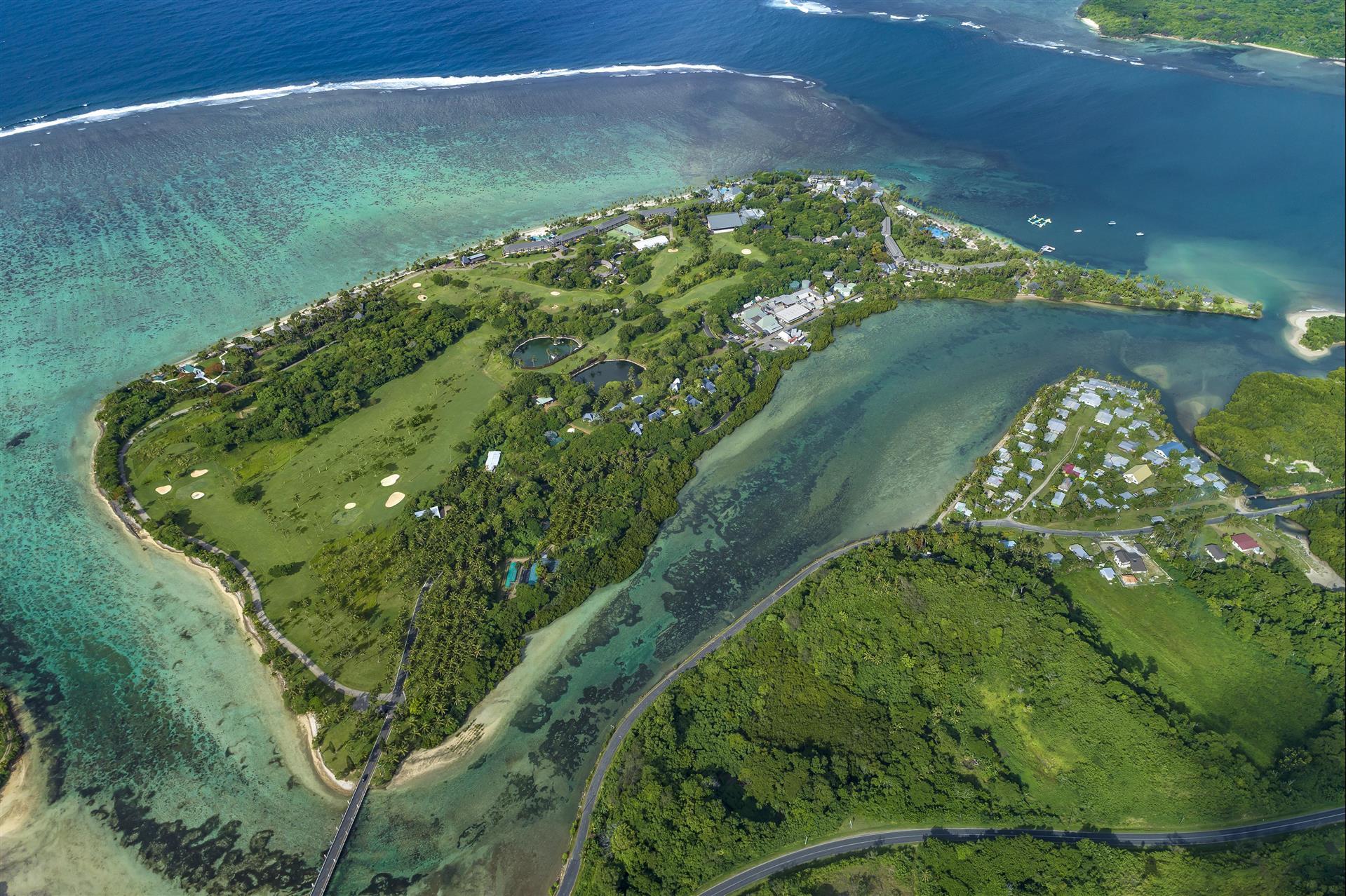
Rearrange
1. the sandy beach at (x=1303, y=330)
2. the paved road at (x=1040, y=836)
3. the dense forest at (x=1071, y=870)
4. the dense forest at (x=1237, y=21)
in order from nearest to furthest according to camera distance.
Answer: the dense forest at (x=1071, y=870)
the paved road at (x=1040, y=836)
the sandy beach at (x=1303, y=330)
the dense forest at (x=1237, y=21)

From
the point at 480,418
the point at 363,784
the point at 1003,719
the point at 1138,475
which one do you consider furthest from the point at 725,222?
the point at 363,784

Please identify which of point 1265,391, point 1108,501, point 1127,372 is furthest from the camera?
point 1127,372

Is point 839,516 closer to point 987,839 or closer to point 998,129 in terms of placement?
point 987,839

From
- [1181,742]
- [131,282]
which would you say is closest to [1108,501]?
[1181,742]

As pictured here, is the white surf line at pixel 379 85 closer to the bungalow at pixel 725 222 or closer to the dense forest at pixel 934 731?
the bungalow at pixel 725 222

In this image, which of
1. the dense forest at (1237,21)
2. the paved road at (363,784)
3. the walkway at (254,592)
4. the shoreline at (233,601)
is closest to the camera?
the paved road at (363,784)

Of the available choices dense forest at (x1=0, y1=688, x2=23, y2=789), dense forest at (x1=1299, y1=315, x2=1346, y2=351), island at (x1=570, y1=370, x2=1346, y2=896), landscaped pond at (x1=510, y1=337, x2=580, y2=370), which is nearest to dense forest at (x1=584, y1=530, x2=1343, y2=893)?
island at (x1=570, y1=370, x2=1346, y2=896)

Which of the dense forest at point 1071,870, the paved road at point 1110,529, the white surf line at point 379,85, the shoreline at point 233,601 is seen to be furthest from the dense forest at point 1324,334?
the shoreline at point 233,601
